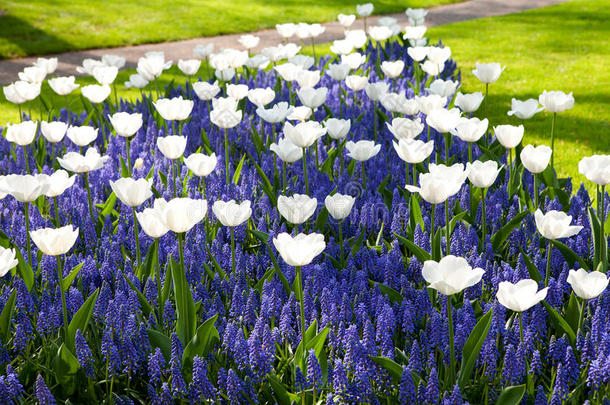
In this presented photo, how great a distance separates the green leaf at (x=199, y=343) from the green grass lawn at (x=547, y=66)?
3959mm

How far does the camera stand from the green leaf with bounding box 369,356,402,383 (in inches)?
85.2

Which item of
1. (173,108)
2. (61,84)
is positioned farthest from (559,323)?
(61,84)

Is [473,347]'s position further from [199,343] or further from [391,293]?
[199,343]

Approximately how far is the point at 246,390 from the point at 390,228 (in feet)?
4.60

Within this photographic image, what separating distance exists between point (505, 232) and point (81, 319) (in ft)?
6.12

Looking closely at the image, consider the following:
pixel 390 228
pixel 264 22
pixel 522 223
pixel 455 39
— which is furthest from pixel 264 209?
pixel 264 22

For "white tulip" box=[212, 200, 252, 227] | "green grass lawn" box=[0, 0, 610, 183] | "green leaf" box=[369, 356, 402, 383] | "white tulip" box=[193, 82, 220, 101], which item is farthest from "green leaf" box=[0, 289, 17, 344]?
"green grass lawn" box=[0, 0, 610, 183]

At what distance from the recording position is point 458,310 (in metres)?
2.48

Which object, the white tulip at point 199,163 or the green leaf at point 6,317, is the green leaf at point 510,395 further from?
the white tulip at point 199,163

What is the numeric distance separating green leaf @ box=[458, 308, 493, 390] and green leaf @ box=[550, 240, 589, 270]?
2.57 ft

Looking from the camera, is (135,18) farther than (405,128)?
Yes

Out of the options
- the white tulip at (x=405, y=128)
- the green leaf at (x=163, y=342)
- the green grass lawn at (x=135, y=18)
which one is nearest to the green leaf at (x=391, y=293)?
the green leaf at (x=163, y=342)

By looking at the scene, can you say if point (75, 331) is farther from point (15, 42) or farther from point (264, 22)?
point (264, 22)

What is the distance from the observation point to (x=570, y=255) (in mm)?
2945
